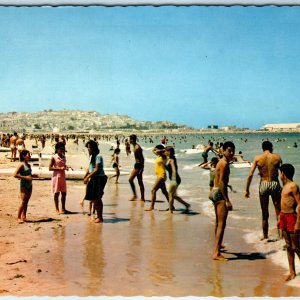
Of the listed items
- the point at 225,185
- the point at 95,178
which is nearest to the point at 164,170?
the point at 95,178

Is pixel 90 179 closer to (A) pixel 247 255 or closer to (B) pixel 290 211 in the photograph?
(A) pixel 247 255

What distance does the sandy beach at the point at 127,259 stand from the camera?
4883 mm

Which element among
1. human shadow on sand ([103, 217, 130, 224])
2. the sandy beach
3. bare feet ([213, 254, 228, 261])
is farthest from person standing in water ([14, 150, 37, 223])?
bare feet ([213, 254, 228, 261])

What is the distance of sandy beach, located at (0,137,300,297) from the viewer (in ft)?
16.0

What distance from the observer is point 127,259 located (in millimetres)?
5906

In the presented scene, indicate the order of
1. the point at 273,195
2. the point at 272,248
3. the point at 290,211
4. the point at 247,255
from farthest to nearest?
the point at 273,195 < the point at 272,248 < the point at 247,255 < the point at 290,211

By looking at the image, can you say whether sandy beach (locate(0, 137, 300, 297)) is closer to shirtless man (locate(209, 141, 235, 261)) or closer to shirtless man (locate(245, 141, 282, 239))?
shirtless man (locate(209, 141, 235, 261))

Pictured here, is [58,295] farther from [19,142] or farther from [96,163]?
[19,142]

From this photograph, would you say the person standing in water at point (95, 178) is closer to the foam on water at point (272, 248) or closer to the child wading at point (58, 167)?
the child wading at point (58, 167)

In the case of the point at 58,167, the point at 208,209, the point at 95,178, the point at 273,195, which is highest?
the point at 58,167

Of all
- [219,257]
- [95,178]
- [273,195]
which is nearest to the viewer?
[219,257]

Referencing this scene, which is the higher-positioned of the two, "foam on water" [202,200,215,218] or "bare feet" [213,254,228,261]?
"bare feet" [213,254,228,261]

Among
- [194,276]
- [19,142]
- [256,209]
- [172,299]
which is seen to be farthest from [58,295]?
[19,142]

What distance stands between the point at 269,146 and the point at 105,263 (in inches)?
120
